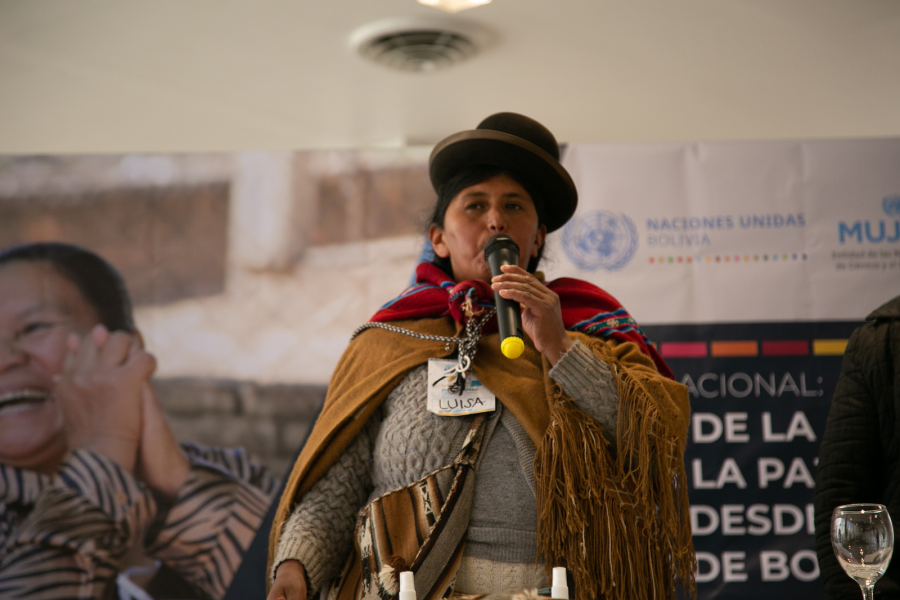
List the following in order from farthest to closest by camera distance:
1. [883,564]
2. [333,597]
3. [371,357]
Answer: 1. [371,357]
2. [333,597]
3. [883,564]

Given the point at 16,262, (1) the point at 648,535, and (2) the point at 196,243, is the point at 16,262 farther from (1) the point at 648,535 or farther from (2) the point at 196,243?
(1) the point at 648,535

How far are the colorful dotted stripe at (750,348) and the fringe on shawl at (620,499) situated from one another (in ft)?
6.69

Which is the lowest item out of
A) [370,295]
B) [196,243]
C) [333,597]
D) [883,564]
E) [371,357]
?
[333,597]

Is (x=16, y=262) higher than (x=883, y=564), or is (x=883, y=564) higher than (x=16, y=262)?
(x=16, y=262)

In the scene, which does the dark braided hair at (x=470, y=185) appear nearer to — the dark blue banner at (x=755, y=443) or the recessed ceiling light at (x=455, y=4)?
the recessed ceiling light at (x=455, y=4)

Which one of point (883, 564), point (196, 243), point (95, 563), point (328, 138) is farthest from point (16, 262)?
point (883, 564)

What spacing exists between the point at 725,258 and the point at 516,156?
82.4 inches

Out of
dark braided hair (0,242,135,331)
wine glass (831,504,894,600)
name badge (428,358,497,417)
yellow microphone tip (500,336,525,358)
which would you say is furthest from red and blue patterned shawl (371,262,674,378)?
dark braided hair (0,242,135,331)

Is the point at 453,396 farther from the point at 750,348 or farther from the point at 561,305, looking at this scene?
the point at 750,348

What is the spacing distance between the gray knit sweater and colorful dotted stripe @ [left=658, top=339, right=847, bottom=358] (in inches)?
81.3

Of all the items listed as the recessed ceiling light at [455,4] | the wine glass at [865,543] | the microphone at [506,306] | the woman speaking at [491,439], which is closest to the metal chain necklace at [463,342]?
the woman speaking at [491,439]

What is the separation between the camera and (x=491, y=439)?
5.33ft

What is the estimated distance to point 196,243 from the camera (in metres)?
3.67

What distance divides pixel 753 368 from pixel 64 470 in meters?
2.87
